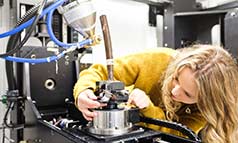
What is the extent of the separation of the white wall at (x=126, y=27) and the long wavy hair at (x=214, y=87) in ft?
2.07

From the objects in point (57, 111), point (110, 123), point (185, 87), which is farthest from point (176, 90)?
point (57, 111)

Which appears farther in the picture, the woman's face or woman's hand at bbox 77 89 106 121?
the woman's face

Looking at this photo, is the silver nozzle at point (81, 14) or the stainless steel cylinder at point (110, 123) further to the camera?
the silver nozzle at point (81, 14)

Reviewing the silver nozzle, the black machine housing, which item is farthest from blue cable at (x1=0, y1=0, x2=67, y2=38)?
the black machine housing

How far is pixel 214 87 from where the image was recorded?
817 mm

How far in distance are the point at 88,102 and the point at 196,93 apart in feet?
1.12

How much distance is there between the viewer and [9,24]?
1236mm

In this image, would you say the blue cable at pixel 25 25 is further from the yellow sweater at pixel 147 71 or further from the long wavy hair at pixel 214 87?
the long wavy hair at pixel 214 87

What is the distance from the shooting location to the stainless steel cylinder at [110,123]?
646 mm

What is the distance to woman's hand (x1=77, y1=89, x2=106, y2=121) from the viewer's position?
0.68 meters

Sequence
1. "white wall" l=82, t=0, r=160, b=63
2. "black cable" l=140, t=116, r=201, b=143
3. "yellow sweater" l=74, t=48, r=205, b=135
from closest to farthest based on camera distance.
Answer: "black cable" l=140, t=116, r=201, b=143, "yellow sweater" l=74, t=48, r=205, b=135, "white wall" l=82, t=0, r=160, b=63

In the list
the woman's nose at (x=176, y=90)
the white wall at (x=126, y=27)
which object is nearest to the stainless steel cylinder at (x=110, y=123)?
the woman's nose at (x=176, y=90)

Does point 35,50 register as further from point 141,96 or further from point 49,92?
point 141,96

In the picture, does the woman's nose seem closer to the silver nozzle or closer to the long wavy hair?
the long wavy hair
